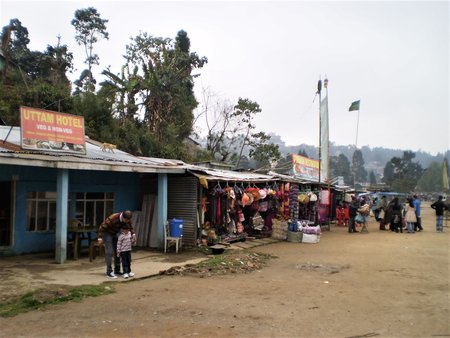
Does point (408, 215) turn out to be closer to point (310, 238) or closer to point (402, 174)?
point (310, 238)

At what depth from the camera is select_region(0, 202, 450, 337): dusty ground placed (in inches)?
214

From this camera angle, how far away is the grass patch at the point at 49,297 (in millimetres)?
6393

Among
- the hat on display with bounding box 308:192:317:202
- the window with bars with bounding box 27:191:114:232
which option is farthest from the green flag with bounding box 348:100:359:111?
the window with bars with bounding box 27:191:114:232

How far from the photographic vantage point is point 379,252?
42.9ft

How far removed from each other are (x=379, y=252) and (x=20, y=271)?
405 inches

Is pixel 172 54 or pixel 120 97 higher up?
pixel 172 54

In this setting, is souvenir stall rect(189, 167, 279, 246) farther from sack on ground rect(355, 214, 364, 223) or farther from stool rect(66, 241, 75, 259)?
sack on ground rect(355, 214, 364, 223)

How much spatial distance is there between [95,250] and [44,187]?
7.98 feet

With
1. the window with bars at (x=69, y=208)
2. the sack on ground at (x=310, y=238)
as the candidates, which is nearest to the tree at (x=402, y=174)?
the sack on ground at (x=310, y=238)

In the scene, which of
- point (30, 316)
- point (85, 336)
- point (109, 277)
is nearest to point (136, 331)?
point (85, 336)

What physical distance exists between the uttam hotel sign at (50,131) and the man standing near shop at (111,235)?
293 centimetres

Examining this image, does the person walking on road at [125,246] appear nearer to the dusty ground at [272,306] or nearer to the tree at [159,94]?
the dusty ground at [272,306]

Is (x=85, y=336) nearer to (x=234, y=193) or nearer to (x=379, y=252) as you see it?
(x=234, y=193)

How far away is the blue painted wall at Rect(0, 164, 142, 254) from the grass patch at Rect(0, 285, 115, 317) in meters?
4.67
